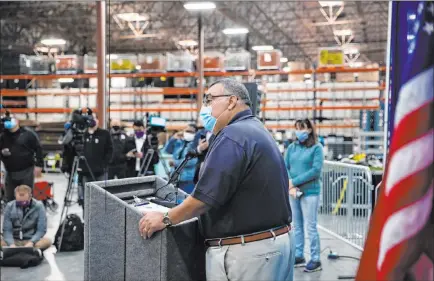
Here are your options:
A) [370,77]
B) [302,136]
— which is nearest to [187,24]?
[370,77]

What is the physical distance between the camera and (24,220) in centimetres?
673

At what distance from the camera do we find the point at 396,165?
3.40ft

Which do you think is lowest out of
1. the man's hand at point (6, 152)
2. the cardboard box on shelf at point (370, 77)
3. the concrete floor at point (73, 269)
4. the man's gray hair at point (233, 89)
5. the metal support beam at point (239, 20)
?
the concrete floor at point (73, 269)

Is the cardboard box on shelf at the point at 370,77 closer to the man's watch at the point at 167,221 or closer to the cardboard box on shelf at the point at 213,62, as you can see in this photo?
the cardboard box on shelf at the point at 213,62

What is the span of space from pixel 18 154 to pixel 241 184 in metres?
6.50

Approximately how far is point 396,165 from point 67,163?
7750 mm

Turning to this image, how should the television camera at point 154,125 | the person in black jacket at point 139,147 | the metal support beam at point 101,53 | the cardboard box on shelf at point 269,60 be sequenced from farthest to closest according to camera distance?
1. the cardboard box on shelf at point 269,60
2. the metal support beam at point 101,53
3. the television camera at point 154,125
4. the person in black jacket at point 139,147

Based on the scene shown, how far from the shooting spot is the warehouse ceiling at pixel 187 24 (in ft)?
69.7

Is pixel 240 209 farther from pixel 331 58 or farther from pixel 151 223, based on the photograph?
pixel 331 58

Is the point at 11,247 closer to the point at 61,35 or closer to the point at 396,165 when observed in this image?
the point at 396,165

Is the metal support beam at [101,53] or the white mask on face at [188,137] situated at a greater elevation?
the metal support beam at [101,53]

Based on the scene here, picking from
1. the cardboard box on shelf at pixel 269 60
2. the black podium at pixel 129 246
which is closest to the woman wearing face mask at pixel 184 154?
the black podium at pixel 129 246

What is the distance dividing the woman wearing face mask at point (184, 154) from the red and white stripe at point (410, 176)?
6.63 m

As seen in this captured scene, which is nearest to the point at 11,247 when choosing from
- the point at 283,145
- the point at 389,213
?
the point at 389,213
